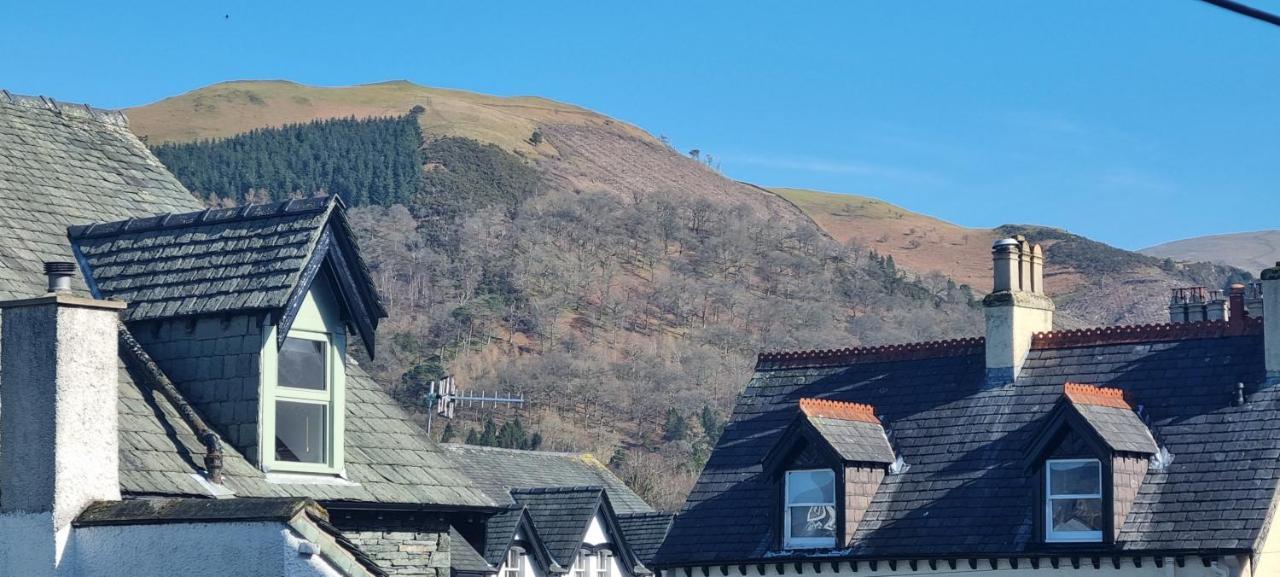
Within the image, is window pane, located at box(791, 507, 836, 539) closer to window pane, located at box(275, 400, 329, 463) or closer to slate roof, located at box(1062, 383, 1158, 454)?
slate roof, located at box(1062, 383, 1158, 454)

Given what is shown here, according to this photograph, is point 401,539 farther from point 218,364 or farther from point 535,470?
point 535,470

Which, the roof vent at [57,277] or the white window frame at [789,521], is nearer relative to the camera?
the roof vent at [57,277]

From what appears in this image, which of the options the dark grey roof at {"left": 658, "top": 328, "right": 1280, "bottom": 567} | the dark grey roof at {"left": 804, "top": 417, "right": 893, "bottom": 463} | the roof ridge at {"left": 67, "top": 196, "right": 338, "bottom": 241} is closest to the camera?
the roof ridge at {"left": 67, "top": 196, "right": 338, "bottom": 241}

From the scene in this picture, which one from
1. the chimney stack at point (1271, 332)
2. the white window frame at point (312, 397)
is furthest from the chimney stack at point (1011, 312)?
the white window frame at point (312, 397)

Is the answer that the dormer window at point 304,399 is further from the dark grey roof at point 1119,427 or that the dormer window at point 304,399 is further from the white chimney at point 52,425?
the dark grey roof at point 1119,427

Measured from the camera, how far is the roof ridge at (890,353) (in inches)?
1158

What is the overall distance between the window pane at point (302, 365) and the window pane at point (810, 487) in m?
12.6

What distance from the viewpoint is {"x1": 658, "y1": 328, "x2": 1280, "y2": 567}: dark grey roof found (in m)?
25.0

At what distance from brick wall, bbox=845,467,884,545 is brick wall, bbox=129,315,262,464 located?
1315 centimetres

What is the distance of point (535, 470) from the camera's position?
51.0 metres

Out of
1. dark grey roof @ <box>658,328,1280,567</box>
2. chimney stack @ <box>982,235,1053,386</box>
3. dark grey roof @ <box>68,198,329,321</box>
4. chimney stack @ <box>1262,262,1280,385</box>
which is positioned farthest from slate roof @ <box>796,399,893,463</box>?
dark grey roof @ <box>68,198,329,321</box>

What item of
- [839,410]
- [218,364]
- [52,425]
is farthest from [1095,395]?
[52,425]

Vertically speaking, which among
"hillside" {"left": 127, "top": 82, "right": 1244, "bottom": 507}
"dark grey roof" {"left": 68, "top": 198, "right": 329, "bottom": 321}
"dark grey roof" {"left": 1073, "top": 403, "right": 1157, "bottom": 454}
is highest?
"hillside" {"left": 127, "top": 82, "right": 1244, "bottom": 507}

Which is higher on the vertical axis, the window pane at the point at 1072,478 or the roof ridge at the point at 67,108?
the roof ridge at the point at 67,108
